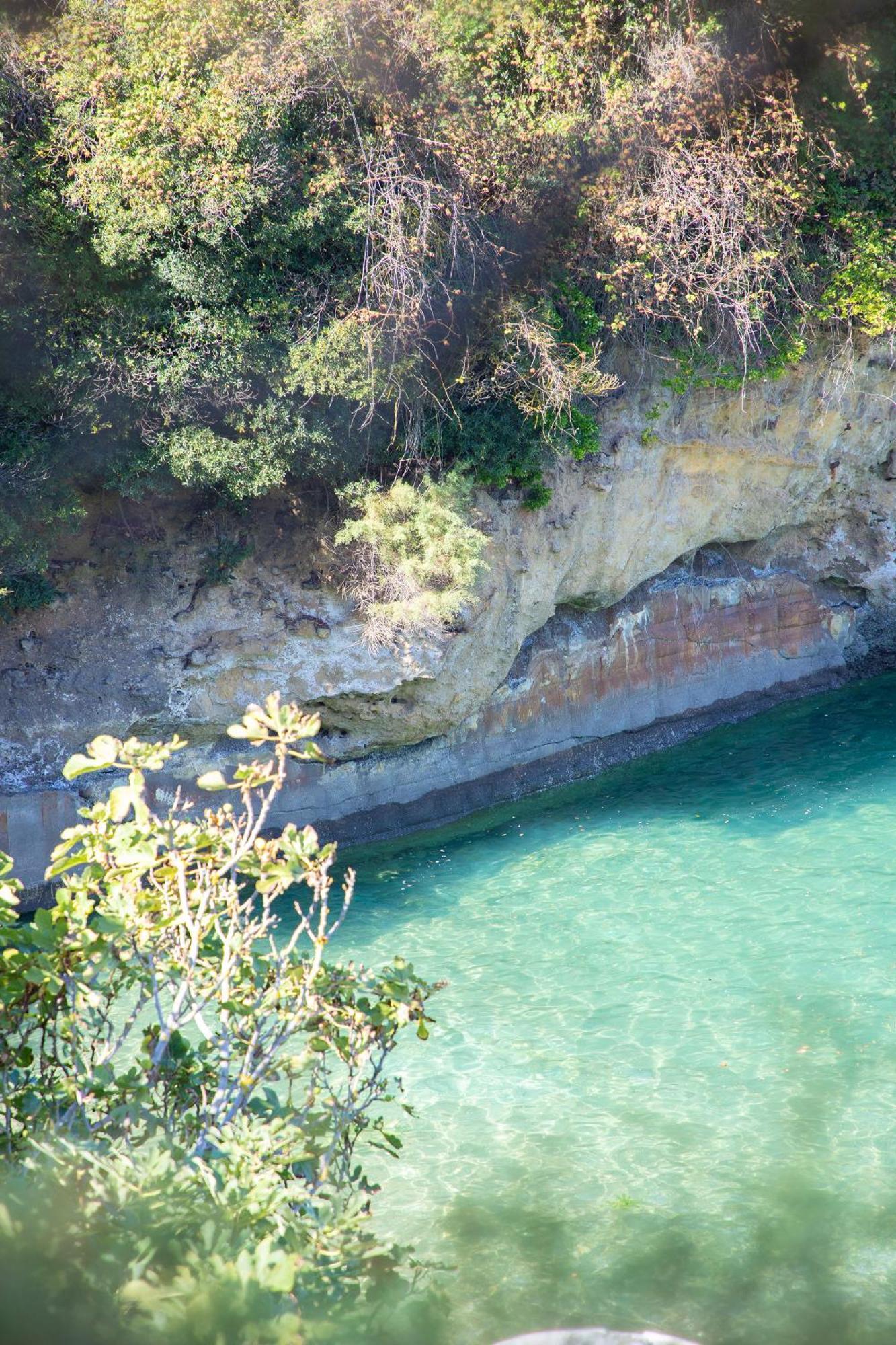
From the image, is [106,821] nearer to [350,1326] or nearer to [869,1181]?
[350,1326]

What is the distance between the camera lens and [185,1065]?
4.19 m

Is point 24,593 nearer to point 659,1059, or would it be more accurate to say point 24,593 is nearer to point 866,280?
point 659,1059

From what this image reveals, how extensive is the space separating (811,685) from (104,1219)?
15941 millimetres

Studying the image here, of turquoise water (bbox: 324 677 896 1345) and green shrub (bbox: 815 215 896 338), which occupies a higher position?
green shrub (bbox: 815 215 896 338)

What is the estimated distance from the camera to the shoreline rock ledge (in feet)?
13.2

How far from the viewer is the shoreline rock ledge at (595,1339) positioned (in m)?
4.04

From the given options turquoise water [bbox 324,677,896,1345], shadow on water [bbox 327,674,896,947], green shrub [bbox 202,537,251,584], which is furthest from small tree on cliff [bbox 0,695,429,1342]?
green shrub [bbox 202,537,251,584]

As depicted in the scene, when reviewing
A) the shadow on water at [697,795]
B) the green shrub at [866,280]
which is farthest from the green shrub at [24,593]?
the green shrub at [866,280]

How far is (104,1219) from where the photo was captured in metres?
3.15

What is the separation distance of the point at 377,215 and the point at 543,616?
548 centimetres

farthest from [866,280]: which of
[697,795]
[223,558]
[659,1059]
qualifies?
[659,1059]

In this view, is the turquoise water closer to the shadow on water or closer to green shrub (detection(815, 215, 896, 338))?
the shadow on water

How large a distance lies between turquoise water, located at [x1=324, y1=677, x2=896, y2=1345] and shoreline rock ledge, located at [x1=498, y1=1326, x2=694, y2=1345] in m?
0.42

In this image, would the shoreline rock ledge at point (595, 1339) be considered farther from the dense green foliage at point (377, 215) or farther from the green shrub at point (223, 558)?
the green shrub at point (223, 558)
